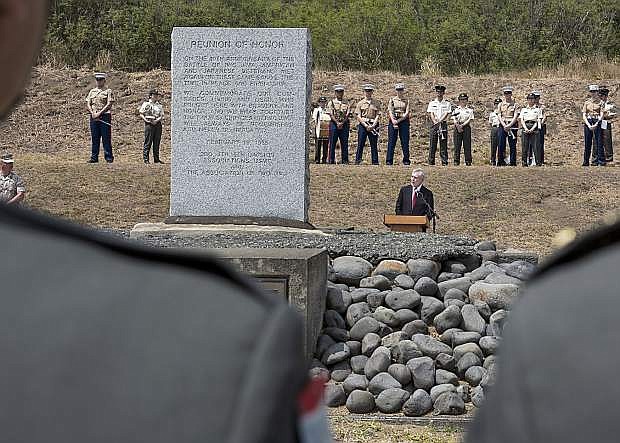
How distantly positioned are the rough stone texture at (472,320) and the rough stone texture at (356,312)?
2.57 ft

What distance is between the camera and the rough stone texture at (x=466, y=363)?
9289mm

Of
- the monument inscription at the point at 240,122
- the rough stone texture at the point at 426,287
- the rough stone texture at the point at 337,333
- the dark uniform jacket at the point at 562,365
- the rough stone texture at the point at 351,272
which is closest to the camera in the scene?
the dark uniform jacket at the point at 562,365

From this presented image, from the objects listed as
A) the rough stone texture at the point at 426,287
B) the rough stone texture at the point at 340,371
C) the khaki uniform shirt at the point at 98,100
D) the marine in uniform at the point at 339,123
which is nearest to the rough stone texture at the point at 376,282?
the rough stone texture at the point at 426,287

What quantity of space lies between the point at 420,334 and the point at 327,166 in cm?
1705

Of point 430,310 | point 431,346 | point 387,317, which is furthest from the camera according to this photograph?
point 430,310

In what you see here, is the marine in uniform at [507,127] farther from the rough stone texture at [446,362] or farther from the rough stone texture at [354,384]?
the rough stone texture at [354,384]

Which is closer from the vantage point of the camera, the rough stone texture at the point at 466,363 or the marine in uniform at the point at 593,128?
the rough stone texture at the point at 466,363

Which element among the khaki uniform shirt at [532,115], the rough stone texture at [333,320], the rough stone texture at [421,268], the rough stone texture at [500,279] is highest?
the khaki uniform shirt at [532,115]

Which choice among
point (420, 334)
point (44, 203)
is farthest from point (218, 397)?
point (44, 203)

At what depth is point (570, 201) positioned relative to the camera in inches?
924

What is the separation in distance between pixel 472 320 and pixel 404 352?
0.84 m

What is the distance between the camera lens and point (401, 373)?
9047mm

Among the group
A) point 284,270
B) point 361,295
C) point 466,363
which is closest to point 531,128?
point 361,295

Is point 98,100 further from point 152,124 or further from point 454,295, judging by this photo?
point 454,295
